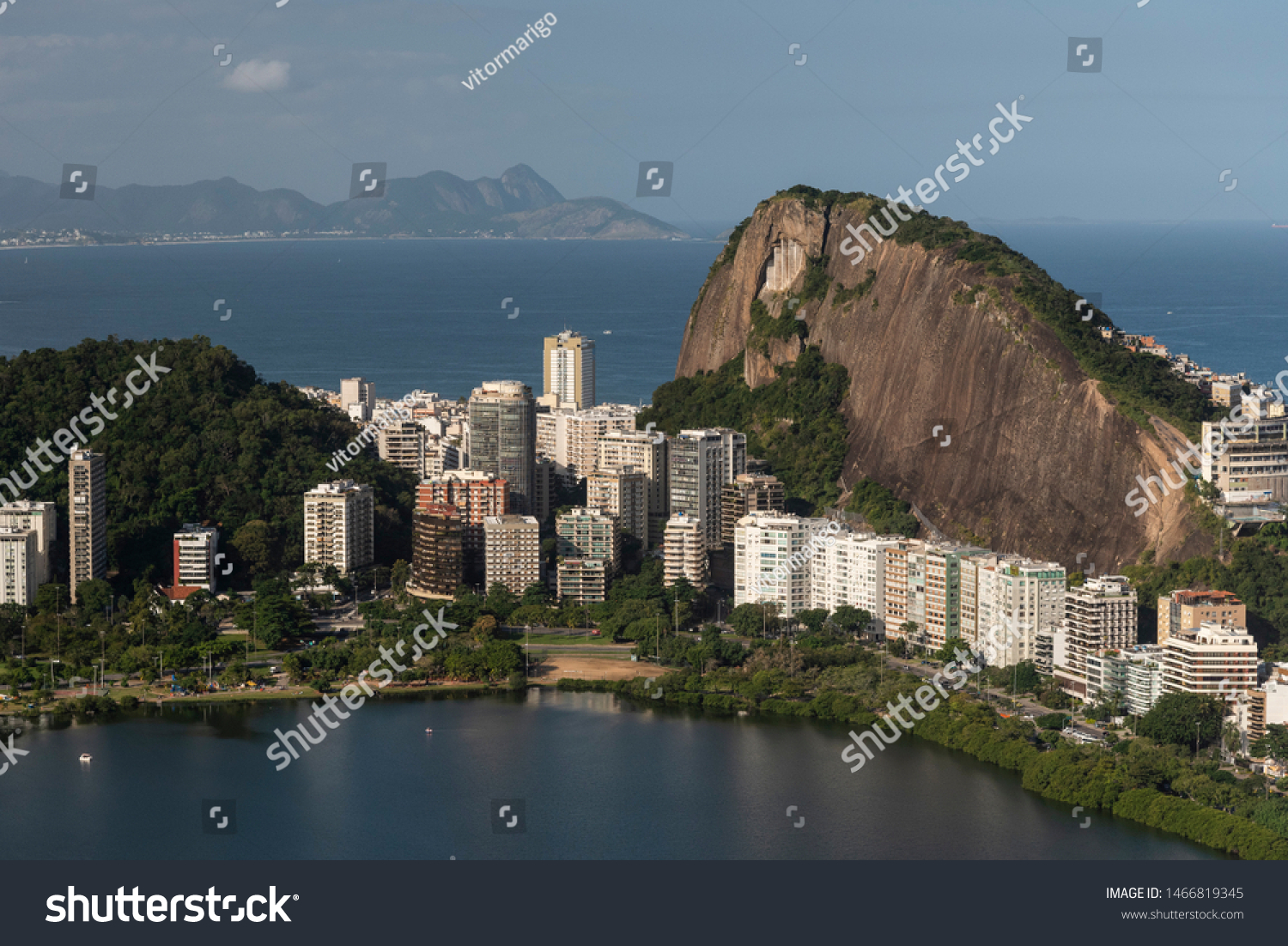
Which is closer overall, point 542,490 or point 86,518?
point 86,518

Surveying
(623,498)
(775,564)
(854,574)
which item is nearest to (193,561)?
(623,498)

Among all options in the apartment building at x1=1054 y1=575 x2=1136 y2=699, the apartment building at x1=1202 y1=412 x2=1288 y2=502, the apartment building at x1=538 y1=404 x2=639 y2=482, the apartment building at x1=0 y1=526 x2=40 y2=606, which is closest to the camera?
the apartment building at x1=1054 y1=575 x2=1136 y2=699

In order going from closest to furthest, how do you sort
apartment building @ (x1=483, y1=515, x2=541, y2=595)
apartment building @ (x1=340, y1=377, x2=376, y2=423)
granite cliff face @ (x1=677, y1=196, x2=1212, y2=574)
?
granite cliff face @ (x1=677, y1=196, x2=1212, y2=574) < apartment building @ (x1=483, y1=515, x2=541, y2=595) < apartment building @ (x1=340, y1=377, x2=376, y2=423)

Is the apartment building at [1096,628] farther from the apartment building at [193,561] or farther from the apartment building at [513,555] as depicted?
the apartment building at [193,561]

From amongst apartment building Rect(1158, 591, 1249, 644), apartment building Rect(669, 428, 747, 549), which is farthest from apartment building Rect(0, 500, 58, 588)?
apartment building Rect(1158, 591, 1249, 644)

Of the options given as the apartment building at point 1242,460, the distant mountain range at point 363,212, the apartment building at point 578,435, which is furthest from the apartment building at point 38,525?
the distant mountain range at point 363,212

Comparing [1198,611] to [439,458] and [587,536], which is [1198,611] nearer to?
[587,536]

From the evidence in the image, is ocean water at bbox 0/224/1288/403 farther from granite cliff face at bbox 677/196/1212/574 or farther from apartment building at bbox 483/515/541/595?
apartment building at bbox 483/515/541/595
